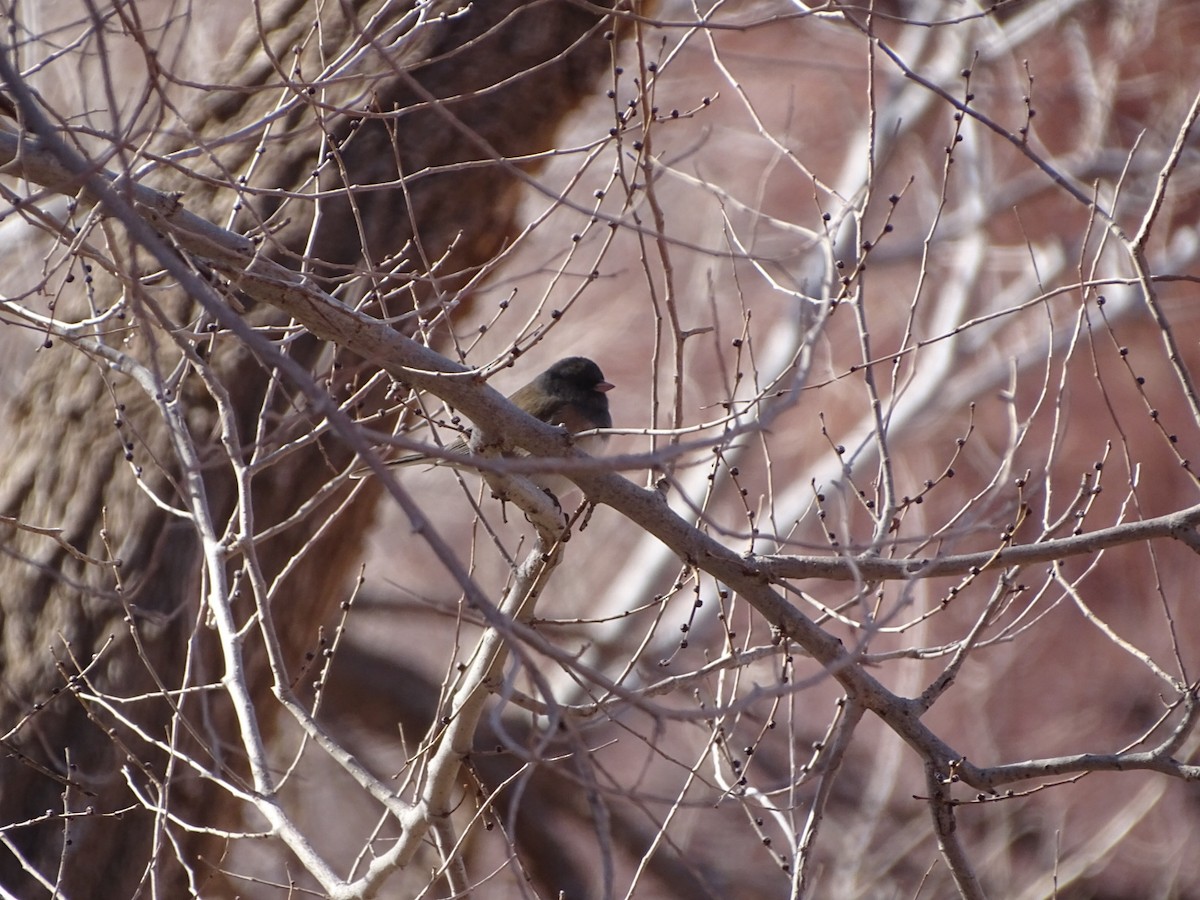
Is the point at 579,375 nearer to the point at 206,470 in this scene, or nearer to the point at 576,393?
the point at 576,393

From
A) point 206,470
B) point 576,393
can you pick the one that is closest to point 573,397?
point 576,393

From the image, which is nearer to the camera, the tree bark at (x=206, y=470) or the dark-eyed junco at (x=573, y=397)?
the tree bark at (x=206, y=470)

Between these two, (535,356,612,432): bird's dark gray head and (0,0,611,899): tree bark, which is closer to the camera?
(0,0,611,899): tree bark

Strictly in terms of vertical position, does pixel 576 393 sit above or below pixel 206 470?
above

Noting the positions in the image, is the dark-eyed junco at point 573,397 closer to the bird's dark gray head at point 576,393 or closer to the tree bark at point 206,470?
the bird's dark gray head at point 576,393

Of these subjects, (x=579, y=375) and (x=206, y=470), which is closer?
(x=206, y=470)

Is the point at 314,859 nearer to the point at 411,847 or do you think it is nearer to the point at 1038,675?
the point at 411,847

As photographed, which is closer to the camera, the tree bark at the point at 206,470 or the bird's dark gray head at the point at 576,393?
the tree bark at the point at 206,470

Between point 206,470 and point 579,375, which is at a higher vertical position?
point 579,375

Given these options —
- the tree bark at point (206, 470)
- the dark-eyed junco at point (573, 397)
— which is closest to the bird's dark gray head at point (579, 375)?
the dark-eyed junco at point (573, 397)

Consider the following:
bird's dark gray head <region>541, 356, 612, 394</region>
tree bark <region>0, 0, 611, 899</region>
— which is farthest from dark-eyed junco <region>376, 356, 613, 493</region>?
tree bark <region>0, 0, 611, 899</region>

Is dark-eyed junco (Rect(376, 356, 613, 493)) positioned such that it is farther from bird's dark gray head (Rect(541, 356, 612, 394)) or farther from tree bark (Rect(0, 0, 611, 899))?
tree bark (Rect(0, 0, 611, 899))

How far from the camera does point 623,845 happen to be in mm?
7227

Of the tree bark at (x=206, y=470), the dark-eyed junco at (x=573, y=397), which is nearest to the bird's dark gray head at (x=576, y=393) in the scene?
the dark-eyed junco at (x=573, y=397)
